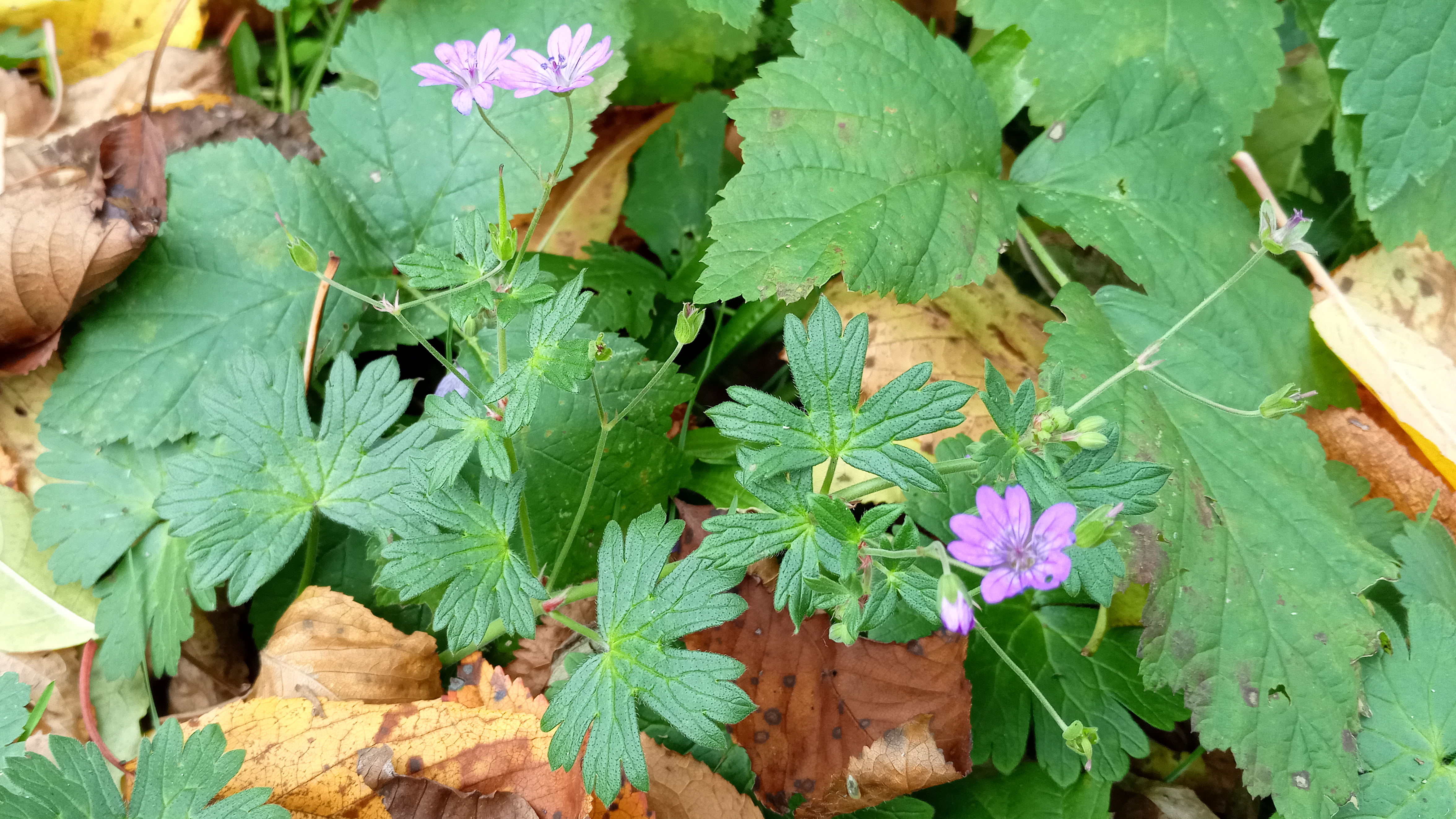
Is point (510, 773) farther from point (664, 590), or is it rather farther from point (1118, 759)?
point (1118, 759)

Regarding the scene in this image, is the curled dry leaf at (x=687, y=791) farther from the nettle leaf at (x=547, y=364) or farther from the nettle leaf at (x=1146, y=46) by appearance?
the nettle leaf at (x=1146, y=46)

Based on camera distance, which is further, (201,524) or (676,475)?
(676,475)

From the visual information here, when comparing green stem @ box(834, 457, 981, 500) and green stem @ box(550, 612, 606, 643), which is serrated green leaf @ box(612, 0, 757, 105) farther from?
green stem @ box(550, 612, 606, 643)

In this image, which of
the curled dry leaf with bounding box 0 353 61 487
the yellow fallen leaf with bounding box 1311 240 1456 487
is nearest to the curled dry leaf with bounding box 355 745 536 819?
the curled dry leaf with bounding box 0 353 61 487

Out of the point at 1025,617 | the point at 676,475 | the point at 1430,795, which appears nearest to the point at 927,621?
the point at 1025,617

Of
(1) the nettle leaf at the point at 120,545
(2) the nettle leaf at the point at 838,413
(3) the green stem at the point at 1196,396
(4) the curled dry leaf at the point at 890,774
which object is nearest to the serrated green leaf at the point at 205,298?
(1) the nettle leaf at the point at 120,545

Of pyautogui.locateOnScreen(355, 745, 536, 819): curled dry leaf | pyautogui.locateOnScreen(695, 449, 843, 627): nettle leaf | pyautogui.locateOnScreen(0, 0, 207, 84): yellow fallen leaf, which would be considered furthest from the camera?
pyautogui.locateOnScreen(0, 0, 207, 84): yellow fallen leaf
